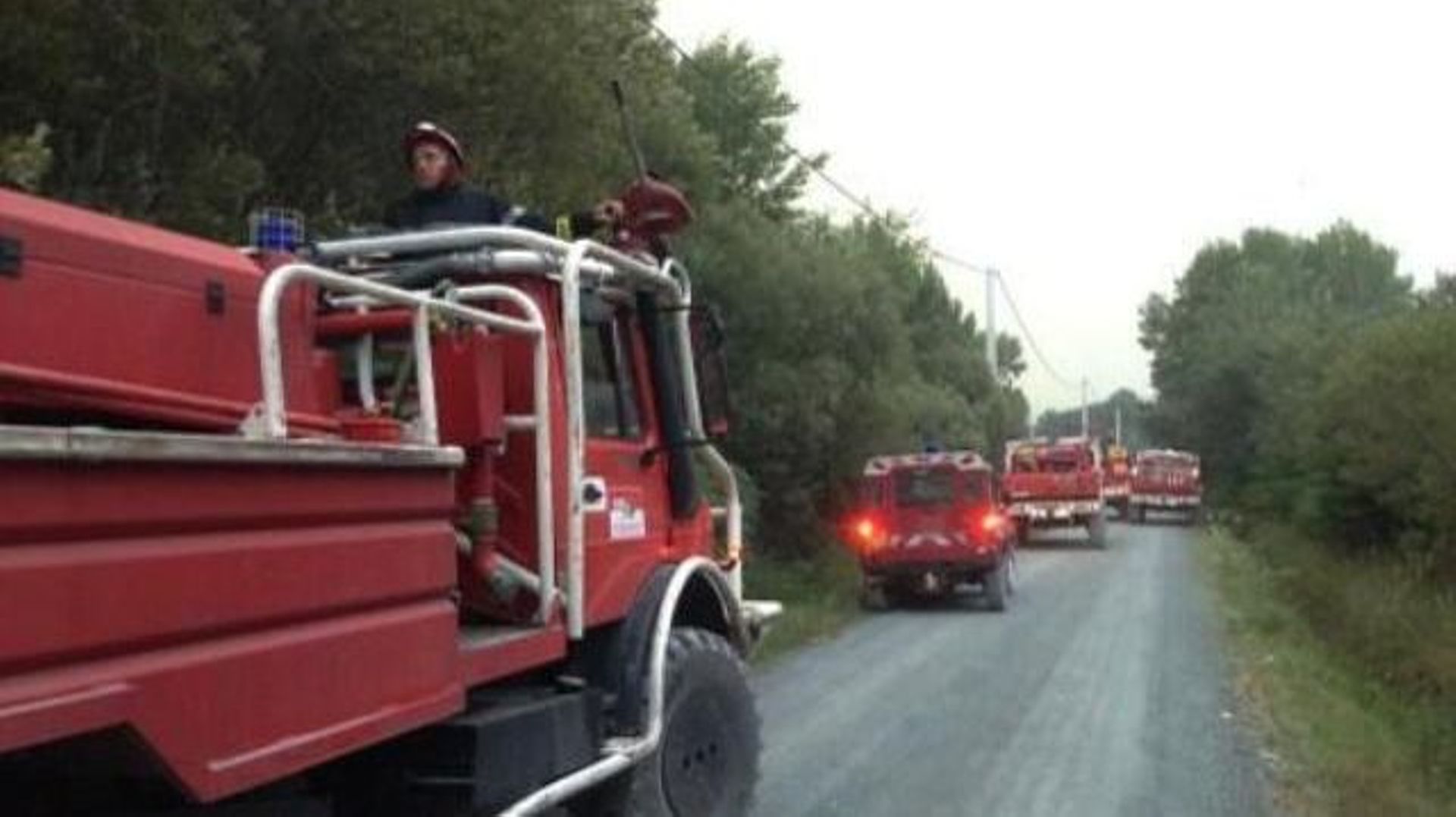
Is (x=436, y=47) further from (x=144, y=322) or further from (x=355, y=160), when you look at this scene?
(x=144, y=322)

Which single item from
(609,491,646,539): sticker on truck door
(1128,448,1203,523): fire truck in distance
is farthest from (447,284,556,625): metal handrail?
(1128,448,1203,523): fire truck in distance

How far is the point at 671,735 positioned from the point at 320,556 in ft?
9.21

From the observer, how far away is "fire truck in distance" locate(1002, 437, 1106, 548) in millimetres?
43969

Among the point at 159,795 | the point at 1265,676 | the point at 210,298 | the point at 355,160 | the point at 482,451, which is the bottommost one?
the point at 1265,676

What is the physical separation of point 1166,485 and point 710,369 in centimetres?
5793

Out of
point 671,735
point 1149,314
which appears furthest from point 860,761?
point 1149,314

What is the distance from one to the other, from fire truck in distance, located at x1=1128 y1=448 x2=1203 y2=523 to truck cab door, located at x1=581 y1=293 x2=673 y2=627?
58236mm

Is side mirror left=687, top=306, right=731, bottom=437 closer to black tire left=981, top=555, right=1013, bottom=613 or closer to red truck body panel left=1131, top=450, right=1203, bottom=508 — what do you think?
black tire left=981, top=555, right=1013, bottom=613

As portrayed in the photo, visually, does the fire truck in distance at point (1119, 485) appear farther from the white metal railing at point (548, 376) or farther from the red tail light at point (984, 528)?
the white metal railing at point (548, 376)

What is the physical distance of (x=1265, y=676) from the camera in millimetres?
17938

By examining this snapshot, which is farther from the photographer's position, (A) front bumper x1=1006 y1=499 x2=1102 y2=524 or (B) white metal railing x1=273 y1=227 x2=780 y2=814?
(A) front bumper x1=1006 y1=499 x2=1102 y2=524

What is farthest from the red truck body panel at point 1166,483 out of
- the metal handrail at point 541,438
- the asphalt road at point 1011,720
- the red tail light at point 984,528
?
the metal handrail at point 541,438

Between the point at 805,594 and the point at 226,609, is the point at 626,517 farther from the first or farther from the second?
the point at 805,594

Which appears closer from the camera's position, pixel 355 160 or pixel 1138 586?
pixel 355 160
